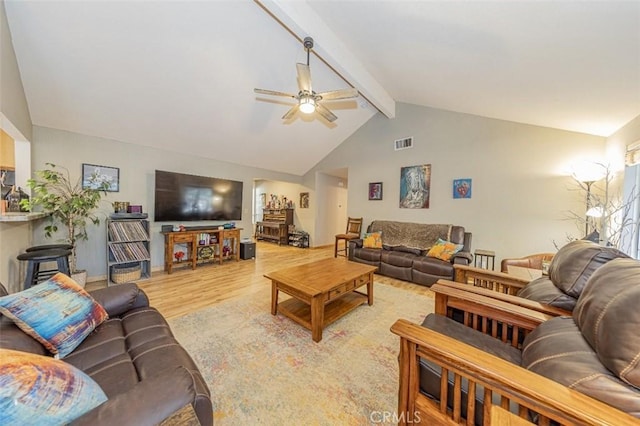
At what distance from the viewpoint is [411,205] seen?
16.2ft

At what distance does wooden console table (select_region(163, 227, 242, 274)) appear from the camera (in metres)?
4.05

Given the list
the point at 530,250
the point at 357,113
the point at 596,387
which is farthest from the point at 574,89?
the point at 357,113

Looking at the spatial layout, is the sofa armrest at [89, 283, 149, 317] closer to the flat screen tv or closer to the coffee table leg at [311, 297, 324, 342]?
the coffee table leg at [311, 297, 324, 342]

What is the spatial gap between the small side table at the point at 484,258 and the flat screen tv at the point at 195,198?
15.6 ft

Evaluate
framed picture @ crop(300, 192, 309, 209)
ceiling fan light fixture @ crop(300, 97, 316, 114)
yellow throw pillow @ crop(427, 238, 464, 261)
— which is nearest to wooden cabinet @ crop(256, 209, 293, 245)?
framed picture @ crop(300, 192, 309, 209)

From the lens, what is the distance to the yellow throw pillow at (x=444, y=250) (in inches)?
144

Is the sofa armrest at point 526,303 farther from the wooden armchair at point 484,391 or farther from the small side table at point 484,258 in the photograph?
the small side table at point 484,258

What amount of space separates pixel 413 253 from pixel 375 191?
71.8 inches

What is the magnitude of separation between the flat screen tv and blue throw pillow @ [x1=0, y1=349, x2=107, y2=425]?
3.94 m

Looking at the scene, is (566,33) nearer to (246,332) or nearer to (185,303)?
(246,332)

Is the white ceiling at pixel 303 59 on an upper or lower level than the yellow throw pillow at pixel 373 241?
upper

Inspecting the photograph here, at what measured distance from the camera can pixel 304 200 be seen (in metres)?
7.11

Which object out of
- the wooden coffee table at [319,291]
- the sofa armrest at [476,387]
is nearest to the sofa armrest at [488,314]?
the sofa armrest at [476,387]

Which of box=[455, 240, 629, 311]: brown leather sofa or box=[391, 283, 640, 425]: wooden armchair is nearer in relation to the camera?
box=[391, 283, 640, 425]: wooden armchair
